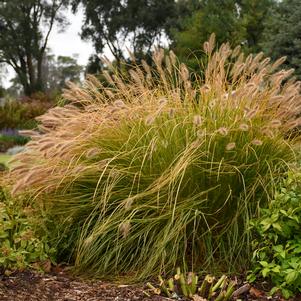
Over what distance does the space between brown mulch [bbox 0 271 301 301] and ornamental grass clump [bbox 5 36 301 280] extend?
0.19 meters

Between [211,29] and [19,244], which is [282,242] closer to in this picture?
[19,244]

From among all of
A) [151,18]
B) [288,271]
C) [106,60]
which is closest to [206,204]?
[288,271]

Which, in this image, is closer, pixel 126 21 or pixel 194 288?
pixel 194 288

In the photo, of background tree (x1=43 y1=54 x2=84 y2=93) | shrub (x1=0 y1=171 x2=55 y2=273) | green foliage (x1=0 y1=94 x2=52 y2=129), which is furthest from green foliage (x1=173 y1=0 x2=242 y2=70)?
background tree (x1=43 y1=54 x2=84 y2=93)

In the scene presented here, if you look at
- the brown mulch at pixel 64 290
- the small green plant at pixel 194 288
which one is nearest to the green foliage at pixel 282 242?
the brown mulch at pixel 64 290

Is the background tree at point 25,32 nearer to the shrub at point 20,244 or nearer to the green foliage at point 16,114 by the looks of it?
the green foliage at point 16,114

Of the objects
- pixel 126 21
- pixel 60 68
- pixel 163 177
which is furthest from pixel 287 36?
pixel 60 68

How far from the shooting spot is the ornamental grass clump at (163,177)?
12.1 ft

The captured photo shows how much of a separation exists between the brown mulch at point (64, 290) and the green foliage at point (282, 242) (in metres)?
0.12

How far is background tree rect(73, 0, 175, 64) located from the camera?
38.7 metres

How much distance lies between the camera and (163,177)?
12.2 ft

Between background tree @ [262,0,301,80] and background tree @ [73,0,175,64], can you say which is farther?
background tree @ [73,0,175,64]

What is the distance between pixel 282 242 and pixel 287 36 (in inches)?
487

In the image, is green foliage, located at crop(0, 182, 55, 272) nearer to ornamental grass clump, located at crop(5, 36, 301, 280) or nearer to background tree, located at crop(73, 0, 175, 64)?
ornamental grass clump, located at crop(5, 36, 301, 280)
